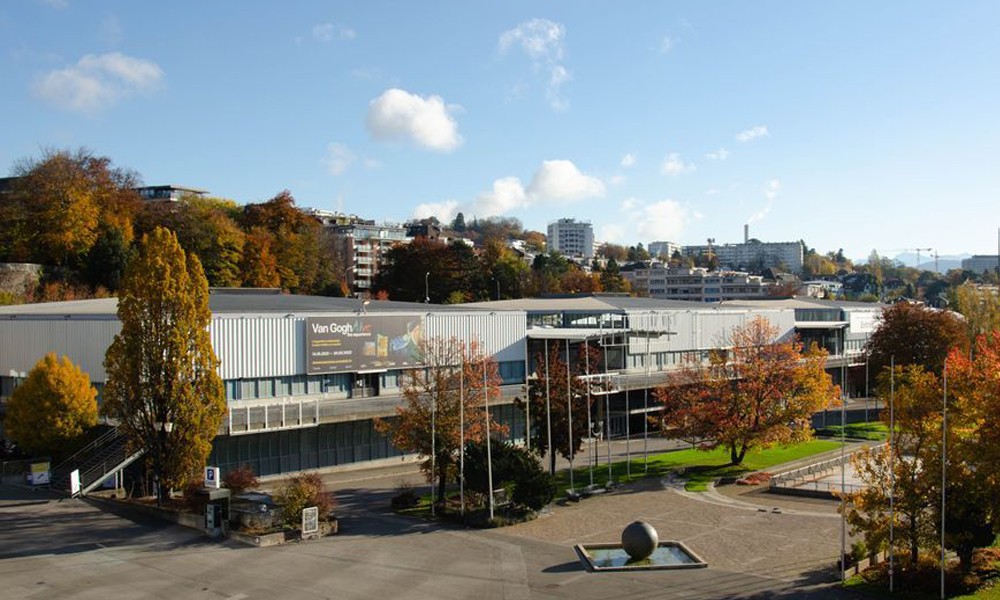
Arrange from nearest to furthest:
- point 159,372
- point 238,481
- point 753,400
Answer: point 159,372 < point 238,481 < point 753,400

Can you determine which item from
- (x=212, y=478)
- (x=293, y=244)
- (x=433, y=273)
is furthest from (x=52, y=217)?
(x=212, y=478)

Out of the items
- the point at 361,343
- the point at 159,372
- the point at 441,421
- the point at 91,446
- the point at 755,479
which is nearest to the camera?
the point at 159,372

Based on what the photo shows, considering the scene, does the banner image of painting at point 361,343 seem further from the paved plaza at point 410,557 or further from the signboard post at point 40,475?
the signboard post at point 40,475

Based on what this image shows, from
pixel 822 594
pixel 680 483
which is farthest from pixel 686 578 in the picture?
pixel 680 483

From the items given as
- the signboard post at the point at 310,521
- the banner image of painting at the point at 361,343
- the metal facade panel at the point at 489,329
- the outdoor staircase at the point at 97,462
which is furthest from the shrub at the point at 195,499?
the metal facade panel at the point at 489,329

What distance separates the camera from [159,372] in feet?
106

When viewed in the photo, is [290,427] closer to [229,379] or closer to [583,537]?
[229,379]

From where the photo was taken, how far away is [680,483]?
43344mm

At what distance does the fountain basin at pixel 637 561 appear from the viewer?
1072 inches

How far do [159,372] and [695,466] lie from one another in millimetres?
28404

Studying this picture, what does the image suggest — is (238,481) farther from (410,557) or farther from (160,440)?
(410,557)

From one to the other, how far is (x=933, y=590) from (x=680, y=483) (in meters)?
19.0

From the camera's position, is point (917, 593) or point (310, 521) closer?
point (917, 593)

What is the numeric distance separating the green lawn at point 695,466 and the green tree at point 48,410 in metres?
21.5
